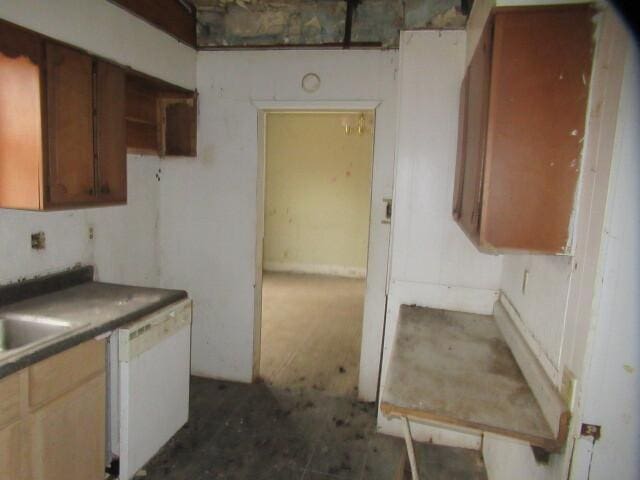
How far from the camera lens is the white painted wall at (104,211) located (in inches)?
76.7

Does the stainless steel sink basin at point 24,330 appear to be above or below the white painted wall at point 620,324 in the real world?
below

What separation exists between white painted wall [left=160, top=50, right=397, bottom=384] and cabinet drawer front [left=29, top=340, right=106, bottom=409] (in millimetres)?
1304

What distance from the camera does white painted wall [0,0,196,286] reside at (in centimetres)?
195

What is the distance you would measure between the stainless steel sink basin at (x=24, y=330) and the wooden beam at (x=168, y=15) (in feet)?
5.55

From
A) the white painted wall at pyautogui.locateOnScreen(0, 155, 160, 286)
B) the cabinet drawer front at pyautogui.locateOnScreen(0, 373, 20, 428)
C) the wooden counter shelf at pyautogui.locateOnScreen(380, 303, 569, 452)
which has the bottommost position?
the cabinet drawer front at pyautogui.locateOnScreen(0, 373, 20, 428)

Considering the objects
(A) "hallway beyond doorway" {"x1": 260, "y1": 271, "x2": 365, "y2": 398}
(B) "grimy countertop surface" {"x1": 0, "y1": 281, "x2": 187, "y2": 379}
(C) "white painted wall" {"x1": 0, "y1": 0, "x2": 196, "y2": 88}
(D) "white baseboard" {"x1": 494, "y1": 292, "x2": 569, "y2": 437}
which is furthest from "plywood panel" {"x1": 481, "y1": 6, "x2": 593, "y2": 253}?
(A) "hallway beyond doorway" {"x1": 260, "y1": 271, "x2": 365, "y2": 398}

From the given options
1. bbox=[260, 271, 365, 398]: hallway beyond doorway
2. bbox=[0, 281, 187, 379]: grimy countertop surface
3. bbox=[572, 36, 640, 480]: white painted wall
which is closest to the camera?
bbox=[572, 36, 640, 480]: white painted wall

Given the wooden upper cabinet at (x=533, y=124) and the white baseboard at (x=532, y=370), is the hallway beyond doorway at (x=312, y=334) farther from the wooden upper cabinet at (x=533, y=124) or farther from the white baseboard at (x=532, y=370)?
the wooden upper cabinet at (x=533, y=124)

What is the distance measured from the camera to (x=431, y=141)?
2.39 m

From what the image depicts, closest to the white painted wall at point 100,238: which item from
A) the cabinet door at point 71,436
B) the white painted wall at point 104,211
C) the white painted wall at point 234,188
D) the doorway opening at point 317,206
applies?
the white painted wall at point 104,211

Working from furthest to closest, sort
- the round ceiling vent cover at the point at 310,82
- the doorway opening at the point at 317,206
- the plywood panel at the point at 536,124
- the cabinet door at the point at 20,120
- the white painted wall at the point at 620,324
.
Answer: the doorway opening at the point at 317,206, the round ceiling vent cover at the point at 310,82, the cabinet door at the point at 20,120, the plywood panel at the point at 536,124, the white painted wall at the point at 620,324

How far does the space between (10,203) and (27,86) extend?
50 centimetres

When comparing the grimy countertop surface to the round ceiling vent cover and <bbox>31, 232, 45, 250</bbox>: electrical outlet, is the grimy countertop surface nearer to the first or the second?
<bbox>31, 232, 45, 250</bbox>: electrical outlet

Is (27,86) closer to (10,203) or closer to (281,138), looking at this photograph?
(10,203)
